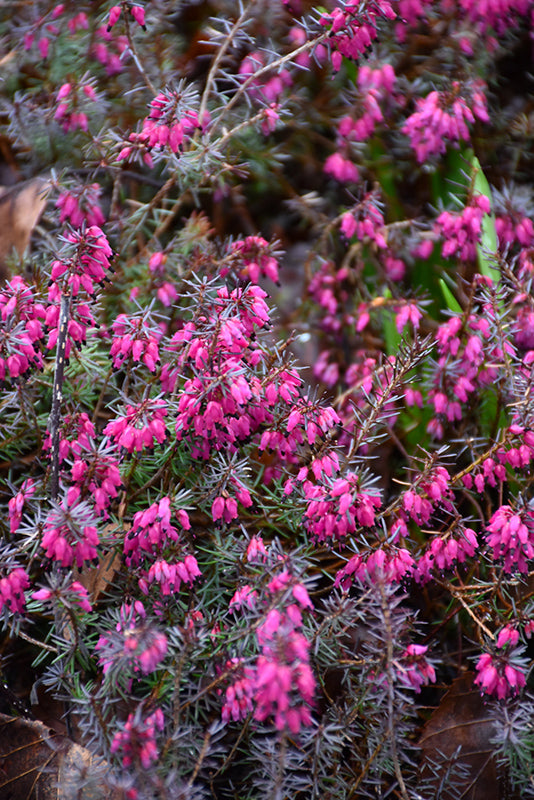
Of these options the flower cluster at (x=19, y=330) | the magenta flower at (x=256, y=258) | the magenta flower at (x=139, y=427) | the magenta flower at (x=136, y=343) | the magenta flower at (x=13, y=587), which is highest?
the flower cluster at (x=19, y=330)

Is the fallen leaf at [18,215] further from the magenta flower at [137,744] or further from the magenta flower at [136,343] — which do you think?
the magenta flower at [137,744]

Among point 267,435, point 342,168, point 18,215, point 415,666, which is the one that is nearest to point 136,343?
point 267,435

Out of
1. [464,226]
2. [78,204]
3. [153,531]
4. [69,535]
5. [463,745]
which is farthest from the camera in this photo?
[464,226]

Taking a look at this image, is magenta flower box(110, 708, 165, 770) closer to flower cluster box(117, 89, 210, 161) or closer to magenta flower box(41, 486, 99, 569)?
magenta flower box(41, 486, 99, 569)

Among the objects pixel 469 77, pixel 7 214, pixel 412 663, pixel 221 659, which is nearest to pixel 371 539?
pixel 412 663

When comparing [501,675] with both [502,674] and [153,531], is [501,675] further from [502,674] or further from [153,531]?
[153,531]

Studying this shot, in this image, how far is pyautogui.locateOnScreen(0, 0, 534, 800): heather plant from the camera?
183 centimetres

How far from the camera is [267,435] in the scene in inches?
82.2

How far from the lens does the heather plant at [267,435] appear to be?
6.01 ft

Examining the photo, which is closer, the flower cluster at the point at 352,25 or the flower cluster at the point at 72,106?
the flower cluster at the point at 352,25

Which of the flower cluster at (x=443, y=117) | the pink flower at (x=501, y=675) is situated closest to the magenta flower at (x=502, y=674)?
the pink flower at (x=501, y=675)

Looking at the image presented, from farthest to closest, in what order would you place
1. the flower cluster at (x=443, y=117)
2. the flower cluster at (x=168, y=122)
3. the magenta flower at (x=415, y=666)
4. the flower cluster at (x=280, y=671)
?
the flower cluster at (x=443, y=117) → the flower cluster at (x=168, y=122) → the magenta flower at (x=415, y=666) → the flower cluster at (x=280, y=671)

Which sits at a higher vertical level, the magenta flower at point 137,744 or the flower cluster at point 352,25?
the flower cluster at point 352,25

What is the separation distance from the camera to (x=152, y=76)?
11.7 feet
